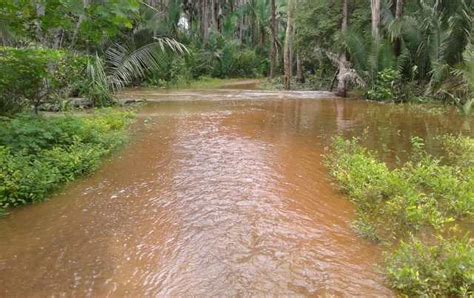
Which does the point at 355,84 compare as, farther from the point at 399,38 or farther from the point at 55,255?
the point at 55,255

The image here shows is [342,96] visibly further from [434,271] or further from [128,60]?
[434,271]

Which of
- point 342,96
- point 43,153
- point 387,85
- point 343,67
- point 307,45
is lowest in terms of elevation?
point 43,153

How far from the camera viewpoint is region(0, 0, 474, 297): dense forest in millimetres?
3977

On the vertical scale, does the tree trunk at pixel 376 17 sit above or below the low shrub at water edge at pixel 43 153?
above

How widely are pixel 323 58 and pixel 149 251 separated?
56.5 ft

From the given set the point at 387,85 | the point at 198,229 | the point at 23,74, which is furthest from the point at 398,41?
the point at 198,229

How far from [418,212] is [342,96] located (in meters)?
11.4

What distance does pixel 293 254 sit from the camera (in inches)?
139

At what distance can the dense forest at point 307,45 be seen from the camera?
5945 mm

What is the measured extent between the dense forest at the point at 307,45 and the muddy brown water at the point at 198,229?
212cm

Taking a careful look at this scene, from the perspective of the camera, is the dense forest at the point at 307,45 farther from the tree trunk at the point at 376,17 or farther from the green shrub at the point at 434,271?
the green shrub at the point at 434,271

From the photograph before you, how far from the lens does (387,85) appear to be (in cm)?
1331

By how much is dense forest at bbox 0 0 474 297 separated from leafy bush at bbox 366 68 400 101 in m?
0.04

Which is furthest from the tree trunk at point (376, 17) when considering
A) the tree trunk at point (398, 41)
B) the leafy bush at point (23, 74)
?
the leafy bush at point (23, 74)
